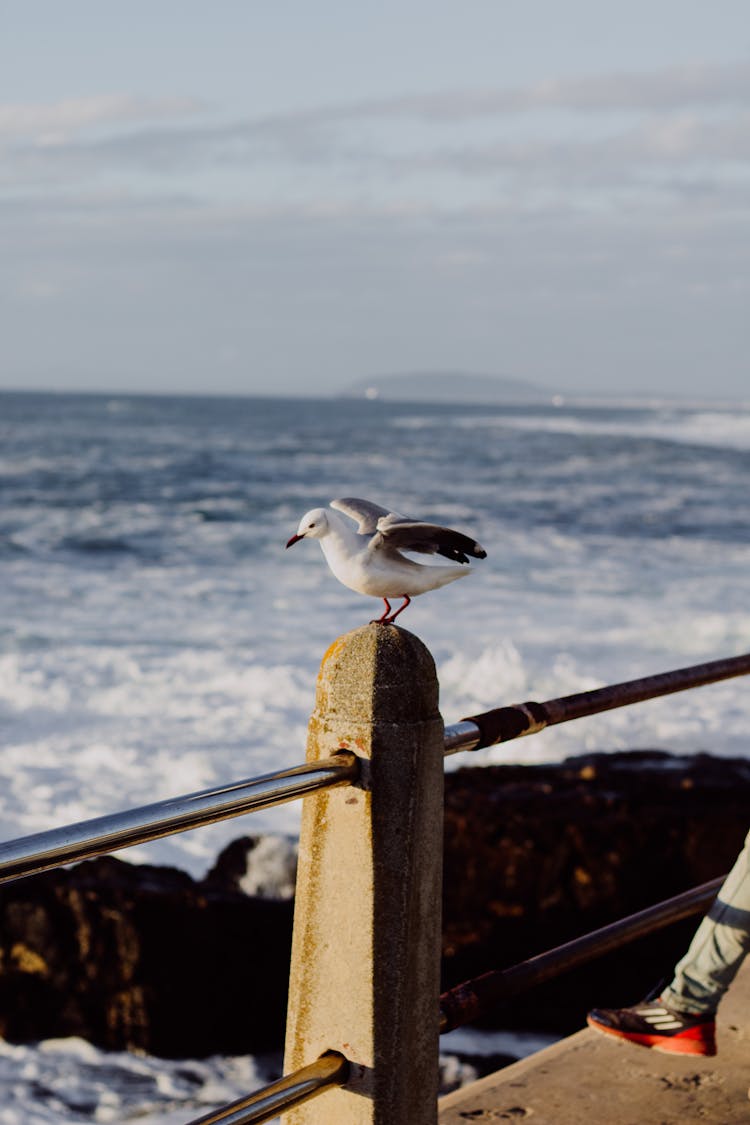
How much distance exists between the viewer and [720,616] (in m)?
17.8

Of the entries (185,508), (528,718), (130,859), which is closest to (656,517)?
(185,508)

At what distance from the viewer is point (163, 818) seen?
6.09ft

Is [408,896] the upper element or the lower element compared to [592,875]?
upper

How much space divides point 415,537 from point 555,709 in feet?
2.03

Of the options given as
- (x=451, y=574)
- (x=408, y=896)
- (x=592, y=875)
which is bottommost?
(x=592, y=875)

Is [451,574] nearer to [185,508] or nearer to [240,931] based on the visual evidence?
[240,931]

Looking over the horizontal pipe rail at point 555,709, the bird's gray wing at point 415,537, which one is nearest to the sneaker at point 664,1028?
the horizontal pipe rail at point 555,709

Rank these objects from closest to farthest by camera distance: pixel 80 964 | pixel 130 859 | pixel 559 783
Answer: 1. pixel 80 964
2. pixel 559 783
3. pixel 130 859

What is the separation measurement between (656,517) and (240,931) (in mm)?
26324

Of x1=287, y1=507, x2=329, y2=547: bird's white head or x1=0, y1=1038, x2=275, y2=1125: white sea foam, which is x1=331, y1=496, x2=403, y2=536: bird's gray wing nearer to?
x1=287, y1=507, x2=329, y2=547: bird's white head

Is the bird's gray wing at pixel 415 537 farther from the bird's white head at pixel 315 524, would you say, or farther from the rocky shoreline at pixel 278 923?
the rocky shoreline at pixel 278 923

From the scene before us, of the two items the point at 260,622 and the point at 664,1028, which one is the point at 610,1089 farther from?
the point at 260,622

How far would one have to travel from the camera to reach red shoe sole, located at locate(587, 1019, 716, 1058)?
3.11 meters

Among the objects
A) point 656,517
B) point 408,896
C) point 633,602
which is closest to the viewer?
point 408,896
